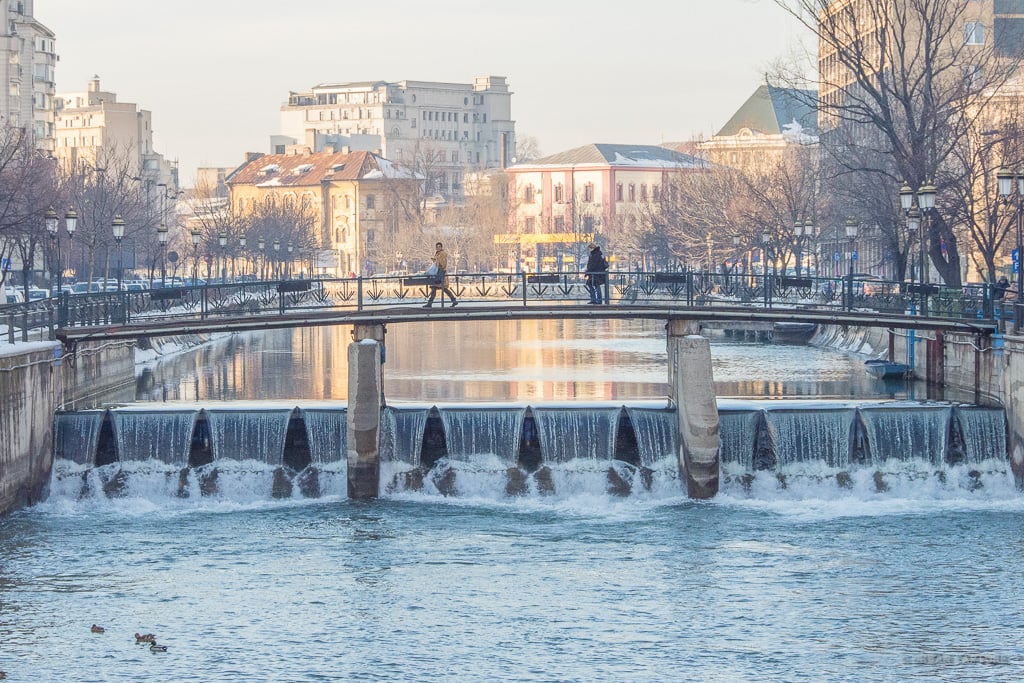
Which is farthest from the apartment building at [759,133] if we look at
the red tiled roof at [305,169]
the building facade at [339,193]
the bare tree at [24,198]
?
the bare tree at [24,198]

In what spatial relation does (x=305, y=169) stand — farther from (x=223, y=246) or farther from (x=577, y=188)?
(x=223, y=246)

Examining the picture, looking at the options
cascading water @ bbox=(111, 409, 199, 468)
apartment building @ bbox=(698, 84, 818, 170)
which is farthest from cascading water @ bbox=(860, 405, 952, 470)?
apartment building @ bbox=(698, 84, 818, 170)

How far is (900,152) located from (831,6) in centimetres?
573

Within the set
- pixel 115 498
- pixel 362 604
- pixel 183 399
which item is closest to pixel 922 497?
pixel 362 604

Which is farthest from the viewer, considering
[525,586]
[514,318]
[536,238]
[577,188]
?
[577,188]

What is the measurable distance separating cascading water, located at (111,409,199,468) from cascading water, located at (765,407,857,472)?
13.0 metres

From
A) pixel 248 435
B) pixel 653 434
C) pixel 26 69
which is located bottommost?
pixel 653 434

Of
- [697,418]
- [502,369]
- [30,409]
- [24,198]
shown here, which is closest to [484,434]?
[697,418]

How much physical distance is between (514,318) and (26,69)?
3634 inches

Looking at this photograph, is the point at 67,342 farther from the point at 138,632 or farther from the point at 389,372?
the point at 389,372

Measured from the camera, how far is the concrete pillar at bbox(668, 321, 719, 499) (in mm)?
38938

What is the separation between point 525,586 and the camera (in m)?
30.6

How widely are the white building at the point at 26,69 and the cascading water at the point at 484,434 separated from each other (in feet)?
241

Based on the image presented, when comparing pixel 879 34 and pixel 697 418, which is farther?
pixel 879 34
